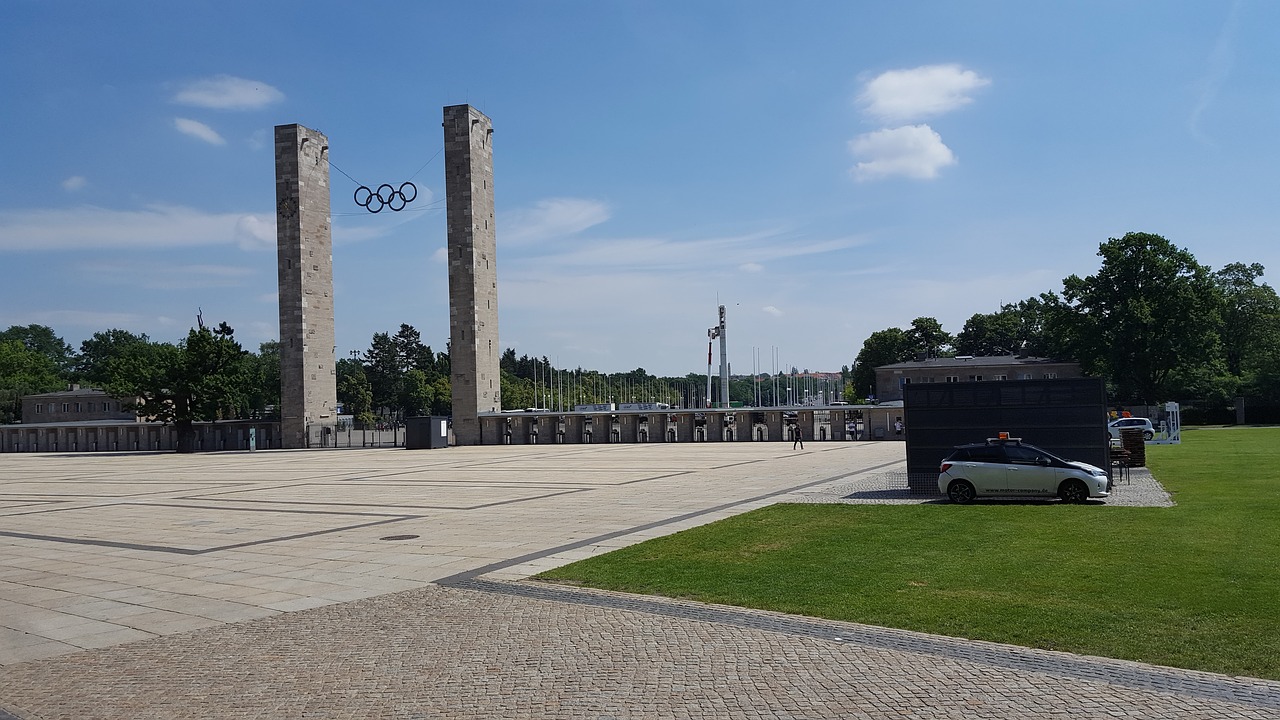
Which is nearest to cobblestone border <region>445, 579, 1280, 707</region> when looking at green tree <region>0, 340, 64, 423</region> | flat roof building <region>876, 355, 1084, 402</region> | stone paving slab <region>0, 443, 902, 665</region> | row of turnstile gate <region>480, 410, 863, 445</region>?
stone paving slab <region>0, 443, 902, 665</region>

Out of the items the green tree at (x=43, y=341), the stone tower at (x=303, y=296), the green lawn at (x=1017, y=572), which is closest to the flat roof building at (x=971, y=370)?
the stone tower at (x=303, y=296)

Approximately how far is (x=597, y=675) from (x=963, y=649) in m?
3.28

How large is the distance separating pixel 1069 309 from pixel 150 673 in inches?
3527

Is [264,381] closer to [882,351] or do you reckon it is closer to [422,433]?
[422,433]

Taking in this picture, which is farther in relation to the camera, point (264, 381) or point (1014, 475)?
point (264, 381)

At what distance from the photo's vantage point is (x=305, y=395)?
7219 cm

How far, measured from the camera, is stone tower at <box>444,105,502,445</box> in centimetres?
6850

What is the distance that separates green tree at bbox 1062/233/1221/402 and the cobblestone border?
263 feet

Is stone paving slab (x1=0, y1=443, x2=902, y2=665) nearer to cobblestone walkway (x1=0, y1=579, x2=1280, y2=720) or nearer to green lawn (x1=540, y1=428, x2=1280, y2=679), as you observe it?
cobblestone walkway (x1=0, y1=579, x2=1280, y2=720)

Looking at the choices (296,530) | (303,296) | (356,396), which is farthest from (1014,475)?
(356,396)

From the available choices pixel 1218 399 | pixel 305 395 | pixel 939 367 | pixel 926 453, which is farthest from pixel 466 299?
pixel 1218 399

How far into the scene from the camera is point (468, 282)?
68625 millimetres

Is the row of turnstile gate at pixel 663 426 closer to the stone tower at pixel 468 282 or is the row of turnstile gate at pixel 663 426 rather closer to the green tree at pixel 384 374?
the stone tower at pixel 468 282

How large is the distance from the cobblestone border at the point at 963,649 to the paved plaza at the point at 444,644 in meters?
0.03
